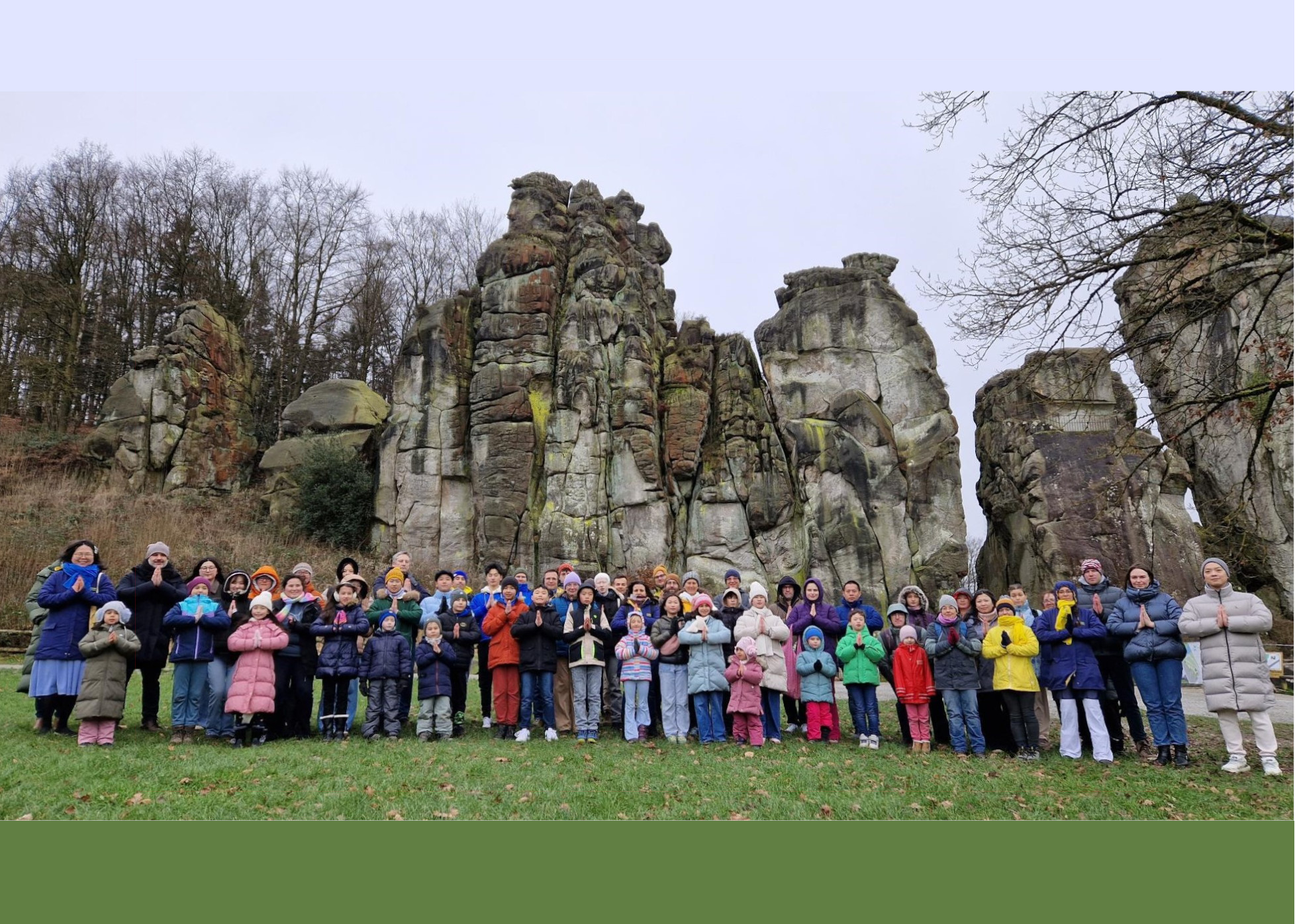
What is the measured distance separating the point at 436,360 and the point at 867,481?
1481 cm

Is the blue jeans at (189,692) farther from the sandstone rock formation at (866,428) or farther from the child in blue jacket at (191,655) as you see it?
the sandstone rock formation at (866,428)

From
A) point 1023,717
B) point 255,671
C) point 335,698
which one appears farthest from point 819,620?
point 255,671

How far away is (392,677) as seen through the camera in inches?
391

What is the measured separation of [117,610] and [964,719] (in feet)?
30.8

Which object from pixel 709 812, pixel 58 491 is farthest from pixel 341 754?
pixel 58 491

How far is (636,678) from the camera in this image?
10117 millimetres

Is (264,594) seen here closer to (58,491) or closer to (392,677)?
(392,677)

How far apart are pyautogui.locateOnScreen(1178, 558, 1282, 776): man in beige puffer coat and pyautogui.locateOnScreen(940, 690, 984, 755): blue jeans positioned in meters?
2.27

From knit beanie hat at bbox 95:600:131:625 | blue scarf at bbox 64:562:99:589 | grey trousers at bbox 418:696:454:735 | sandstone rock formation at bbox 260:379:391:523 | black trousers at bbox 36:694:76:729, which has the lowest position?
grey trousers at bbox 418:696:454:735

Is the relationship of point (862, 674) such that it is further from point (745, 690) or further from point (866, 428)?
point (866, 428)

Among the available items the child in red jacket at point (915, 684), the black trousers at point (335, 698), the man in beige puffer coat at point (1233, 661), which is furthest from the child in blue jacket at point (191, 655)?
the man in beige puffer coat at point (1233, 661)

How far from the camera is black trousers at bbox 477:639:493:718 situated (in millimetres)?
10820

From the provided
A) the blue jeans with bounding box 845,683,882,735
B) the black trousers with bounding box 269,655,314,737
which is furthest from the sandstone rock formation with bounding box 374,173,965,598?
the blue jeans with bounding box 845,683,882,735

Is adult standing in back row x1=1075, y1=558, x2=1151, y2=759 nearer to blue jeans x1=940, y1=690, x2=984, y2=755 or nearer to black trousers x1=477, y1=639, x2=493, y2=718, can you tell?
blue jeans x1=940, y1=690, x2=984, y2=755
